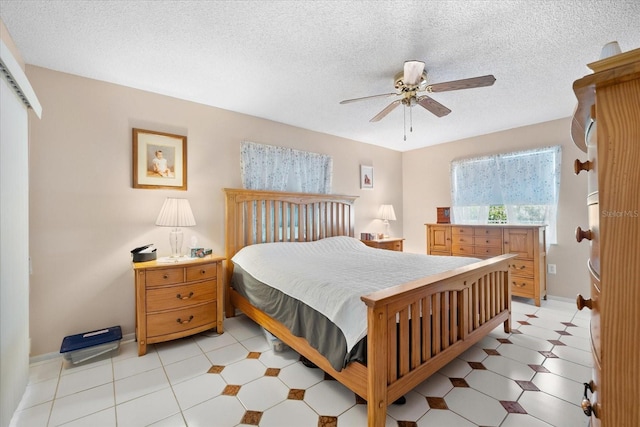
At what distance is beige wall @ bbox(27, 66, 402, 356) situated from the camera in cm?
233

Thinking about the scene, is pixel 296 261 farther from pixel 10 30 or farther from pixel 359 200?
pixel 10 30

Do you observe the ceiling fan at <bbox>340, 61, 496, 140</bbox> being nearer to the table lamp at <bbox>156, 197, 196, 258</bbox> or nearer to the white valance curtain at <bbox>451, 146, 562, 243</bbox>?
the table lamp at <bbox>156, 197, 196, 258</bbox>

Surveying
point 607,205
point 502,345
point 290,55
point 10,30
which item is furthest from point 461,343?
point 10,30

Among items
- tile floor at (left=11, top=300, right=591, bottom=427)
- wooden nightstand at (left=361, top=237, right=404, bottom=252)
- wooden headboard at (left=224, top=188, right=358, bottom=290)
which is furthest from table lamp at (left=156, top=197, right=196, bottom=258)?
wooden nightstand at (left=361, top=237, right=404, bottom=252)

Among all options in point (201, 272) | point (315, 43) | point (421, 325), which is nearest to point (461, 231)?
point (421, 325)

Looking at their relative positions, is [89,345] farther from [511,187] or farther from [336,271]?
[511,187]

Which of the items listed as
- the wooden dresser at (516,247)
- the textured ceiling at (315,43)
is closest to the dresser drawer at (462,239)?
the wooden dresser at (516,247)

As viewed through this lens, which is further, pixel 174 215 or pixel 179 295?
pixel 174 215

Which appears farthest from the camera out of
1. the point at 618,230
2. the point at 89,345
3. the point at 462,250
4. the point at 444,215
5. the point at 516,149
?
the point at 444,215

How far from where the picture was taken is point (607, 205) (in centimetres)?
64

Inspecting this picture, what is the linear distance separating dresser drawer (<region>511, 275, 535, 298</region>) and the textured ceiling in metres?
2.19

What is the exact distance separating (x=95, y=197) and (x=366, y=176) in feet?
12.1

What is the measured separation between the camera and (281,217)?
11.9ft

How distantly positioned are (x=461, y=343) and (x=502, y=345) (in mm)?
739
